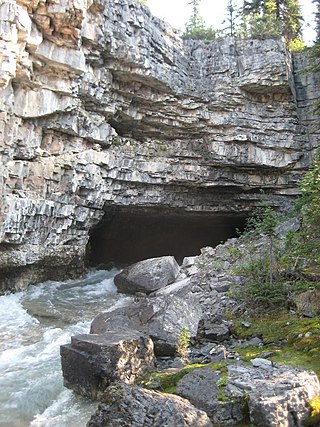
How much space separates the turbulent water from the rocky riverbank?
48 cm

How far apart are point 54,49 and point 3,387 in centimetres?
1110

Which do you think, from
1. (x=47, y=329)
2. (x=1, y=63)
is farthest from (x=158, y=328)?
(x=1, y=63)

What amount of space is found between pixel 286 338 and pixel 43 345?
5448 millimetres

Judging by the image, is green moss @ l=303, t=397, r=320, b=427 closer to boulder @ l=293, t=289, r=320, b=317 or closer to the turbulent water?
the turbulent water

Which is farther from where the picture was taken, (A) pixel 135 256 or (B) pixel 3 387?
(A) pixel 135 256

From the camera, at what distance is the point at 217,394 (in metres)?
5.13

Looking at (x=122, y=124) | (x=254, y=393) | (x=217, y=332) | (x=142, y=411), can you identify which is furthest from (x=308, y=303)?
(x=122, y=124)

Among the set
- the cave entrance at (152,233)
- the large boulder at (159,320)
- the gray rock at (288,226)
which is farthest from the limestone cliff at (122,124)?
the large boulder at (159,320)

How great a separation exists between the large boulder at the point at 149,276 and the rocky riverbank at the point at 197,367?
267 cm

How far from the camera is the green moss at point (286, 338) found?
20.3ft

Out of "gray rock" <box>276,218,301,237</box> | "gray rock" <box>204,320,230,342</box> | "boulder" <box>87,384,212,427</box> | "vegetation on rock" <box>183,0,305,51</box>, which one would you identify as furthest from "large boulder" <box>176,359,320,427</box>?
"vegetation on rock" <box>183,0,305,51</box>

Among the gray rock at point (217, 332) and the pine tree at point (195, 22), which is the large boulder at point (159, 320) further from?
the pine tree at point (195, 22)

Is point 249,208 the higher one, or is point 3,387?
point 249,208

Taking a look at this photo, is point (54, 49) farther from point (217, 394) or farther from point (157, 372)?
point (217, 394)
